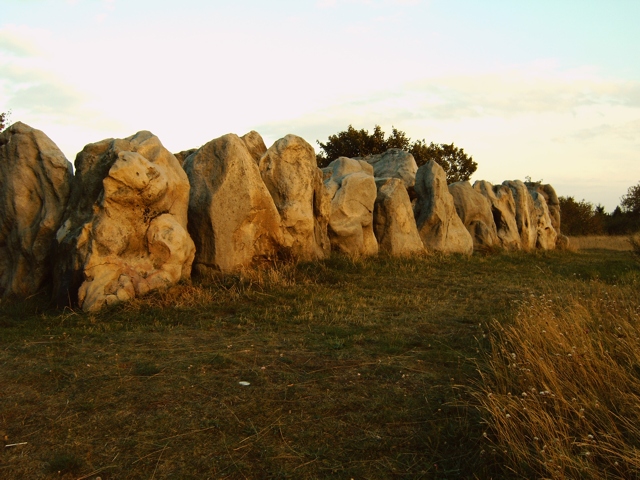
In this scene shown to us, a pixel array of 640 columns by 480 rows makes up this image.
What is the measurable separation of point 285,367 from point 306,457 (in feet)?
5.86

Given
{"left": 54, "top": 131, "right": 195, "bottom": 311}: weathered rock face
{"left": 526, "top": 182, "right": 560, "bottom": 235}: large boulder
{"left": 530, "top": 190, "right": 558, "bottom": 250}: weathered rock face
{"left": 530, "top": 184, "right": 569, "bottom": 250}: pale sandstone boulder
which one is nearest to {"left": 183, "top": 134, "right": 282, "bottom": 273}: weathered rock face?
{"left": 54, "top": 131, "right": 195, "bottom": 311}: weathered rock face

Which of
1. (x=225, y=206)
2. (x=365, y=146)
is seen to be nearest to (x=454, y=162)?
(x=365, y=146)

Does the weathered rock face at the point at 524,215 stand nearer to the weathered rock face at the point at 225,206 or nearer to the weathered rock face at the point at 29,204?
the weathered rock face at the point at 225,206

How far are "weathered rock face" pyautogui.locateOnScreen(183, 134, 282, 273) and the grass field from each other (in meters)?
1.20

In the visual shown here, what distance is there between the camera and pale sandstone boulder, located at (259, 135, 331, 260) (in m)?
10.9

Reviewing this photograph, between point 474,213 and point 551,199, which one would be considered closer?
point 474,213

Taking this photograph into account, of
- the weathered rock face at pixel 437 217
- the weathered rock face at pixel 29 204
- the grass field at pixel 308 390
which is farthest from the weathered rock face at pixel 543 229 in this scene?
the weathered rock face at pixel 29 204

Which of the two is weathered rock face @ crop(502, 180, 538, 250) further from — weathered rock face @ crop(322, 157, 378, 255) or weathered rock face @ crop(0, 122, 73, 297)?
weathered rock face @ crop(0, 122, 73, 297)

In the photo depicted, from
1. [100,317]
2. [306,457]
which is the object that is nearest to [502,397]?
[306,457]

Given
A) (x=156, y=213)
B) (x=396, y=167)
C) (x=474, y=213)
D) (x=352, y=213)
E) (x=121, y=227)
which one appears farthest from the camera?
(x=396, y=167)

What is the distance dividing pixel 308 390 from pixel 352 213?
8.09 m

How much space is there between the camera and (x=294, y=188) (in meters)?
11.1

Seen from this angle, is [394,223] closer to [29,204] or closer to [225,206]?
[225,206]

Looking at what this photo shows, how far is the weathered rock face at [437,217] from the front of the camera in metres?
14.7
